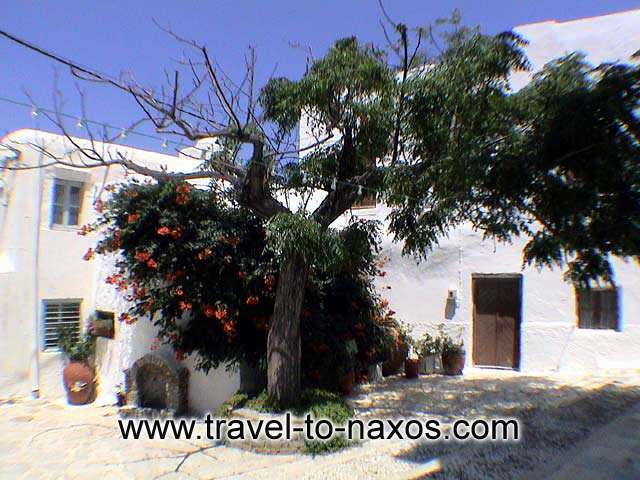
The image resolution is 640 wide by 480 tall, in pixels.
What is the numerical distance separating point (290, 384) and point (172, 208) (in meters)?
3.24

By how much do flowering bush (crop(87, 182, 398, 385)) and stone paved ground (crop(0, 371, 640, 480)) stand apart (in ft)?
4.21

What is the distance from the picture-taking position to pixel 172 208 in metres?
8.09

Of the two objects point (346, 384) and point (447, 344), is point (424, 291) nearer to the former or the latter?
point (447, 344)

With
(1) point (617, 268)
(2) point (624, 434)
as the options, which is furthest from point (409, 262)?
(2) point (624, 434)

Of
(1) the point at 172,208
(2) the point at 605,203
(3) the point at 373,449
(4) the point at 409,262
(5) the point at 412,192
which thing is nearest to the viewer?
(2) the point at 605,203

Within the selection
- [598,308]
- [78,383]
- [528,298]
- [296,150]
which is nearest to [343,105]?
[296,150]

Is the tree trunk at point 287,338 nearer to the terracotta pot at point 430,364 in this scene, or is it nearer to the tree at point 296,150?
the tree at point 296,150

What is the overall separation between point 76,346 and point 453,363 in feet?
24.1

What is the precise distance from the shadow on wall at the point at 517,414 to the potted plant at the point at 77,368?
5.82 metres

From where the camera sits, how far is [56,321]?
10883 millimetres

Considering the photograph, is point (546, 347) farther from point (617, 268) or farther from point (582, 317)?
point (617, 268)

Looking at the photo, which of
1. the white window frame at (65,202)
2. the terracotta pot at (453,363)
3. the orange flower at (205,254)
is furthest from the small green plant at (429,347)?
the white window frame at (65,202)

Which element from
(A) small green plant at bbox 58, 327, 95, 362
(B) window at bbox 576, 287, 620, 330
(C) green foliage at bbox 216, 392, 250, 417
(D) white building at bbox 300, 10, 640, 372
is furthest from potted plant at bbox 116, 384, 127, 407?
(B) window at bbox 576, 287, 620, 330

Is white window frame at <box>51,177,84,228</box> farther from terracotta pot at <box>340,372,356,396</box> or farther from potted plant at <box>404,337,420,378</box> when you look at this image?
potted plant at <box>404,337,420,378</box>
